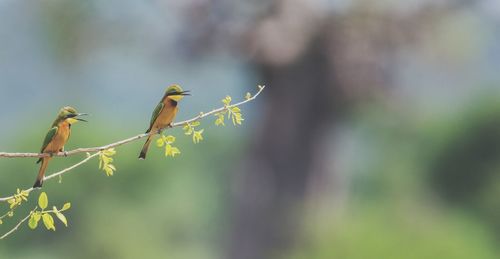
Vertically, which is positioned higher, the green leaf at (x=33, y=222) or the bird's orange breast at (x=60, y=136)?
the bird's orange breast at (x=60, y=136)

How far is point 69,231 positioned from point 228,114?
30229 millimetres

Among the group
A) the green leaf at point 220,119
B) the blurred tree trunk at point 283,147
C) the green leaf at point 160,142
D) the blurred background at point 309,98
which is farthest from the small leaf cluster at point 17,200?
the blurred tree trunk at point 283,147

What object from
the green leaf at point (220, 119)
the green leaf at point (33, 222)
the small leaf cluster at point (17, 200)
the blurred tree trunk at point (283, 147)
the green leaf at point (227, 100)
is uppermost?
the blurred tree trunk at point (283, 147)

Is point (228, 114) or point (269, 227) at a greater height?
point (269, 227)

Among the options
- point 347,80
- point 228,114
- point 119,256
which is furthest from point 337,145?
point 228,114

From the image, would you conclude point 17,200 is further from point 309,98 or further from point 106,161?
point 309,98

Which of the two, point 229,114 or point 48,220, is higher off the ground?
point 229,114

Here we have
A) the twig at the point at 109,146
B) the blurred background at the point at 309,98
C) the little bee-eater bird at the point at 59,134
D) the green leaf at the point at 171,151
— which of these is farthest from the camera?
the blurred background at the point at 309,98

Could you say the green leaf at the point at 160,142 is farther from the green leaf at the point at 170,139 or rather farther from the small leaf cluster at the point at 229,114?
the small leaf cluster at the point at 229,114

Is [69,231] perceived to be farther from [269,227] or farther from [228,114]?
[228,114]

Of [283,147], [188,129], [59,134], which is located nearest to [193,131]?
[188,129]

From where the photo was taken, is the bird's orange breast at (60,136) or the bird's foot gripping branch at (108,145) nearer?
the bird's foot gripping branch at (108,145)

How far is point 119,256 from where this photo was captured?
32.5m

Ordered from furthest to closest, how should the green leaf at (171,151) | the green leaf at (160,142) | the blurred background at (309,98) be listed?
1. the blurred background at (309,98)
2. the green leaf at (160,142)
3. the green leaf at (171,151)
